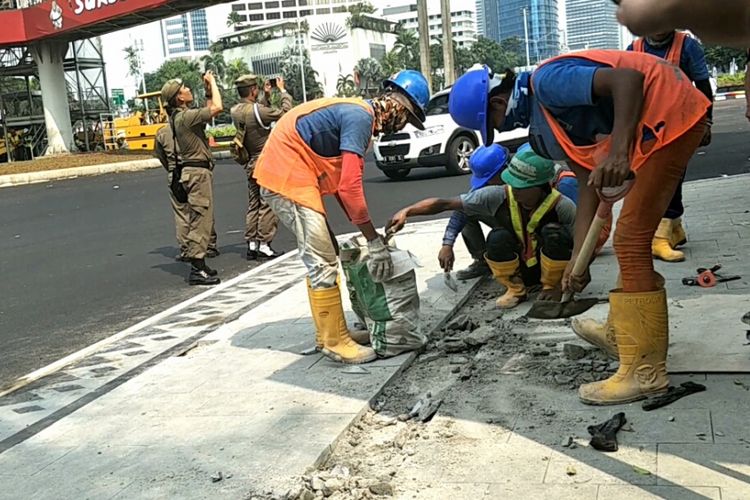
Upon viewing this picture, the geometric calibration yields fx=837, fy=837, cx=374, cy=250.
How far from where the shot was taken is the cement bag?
4793mm

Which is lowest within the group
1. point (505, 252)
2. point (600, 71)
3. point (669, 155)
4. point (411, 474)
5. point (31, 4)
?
point (411, 474)

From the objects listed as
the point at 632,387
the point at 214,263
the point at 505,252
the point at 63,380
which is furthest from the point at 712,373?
the point at 214,263

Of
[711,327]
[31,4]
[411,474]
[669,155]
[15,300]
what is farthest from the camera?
[31,4]

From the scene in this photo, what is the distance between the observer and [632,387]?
12.3 feet

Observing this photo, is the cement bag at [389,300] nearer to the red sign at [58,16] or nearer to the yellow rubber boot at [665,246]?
the yellow rubber boot at [665,246]

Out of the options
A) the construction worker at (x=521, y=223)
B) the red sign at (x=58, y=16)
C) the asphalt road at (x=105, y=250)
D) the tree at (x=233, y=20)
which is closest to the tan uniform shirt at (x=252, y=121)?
the asphalt road at (x=105, y=250)

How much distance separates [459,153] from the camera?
16219 millimetres

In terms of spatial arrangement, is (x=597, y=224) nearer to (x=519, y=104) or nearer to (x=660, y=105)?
(x=660, y=105)

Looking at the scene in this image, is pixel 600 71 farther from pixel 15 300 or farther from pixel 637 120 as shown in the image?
pixel 15 300

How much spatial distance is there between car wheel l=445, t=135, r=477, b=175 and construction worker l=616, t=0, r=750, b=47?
1457 cm

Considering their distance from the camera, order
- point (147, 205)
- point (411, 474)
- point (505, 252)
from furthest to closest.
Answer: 1. point (147, 205)
2. point (505, 252)
3. point (411, 474)

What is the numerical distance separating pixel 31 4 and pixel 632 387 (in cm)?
3449

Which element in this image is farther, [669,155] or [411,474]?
[669,155]

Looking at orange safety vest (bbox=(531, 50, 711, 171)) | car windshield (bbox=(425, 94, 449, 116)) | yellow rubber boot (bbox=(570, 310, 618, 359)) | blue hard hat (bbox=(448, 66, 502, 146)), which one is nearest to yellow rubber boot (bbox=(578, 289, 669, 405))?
yellow rubber boot (bbox=(570, 310, 618, 359))
